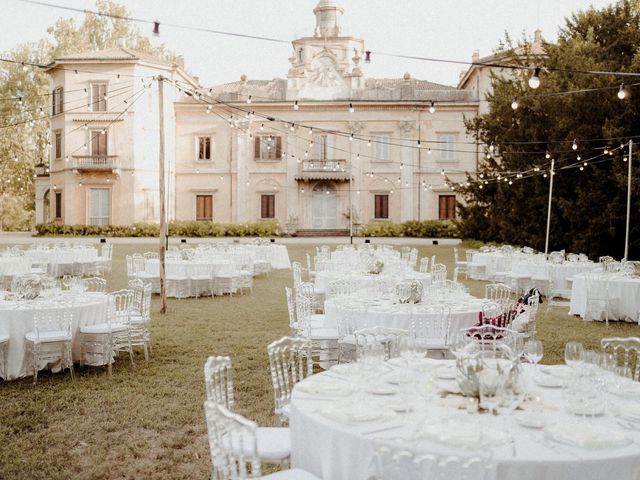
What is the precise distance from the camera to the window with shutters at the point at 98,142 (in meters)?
32.0

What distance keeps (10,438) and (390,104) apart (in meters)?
29.7

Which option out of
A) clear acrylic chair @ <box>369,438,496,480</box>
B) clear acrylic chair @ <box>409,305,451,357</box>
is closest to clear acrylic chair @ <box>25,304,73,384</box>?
clear acrylic chair @ <box>409,305,451,357</box>

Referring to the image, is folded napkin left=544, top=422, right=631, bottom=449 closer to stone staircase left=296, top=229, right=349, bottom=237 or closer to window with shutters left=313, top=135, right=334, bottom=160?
stone staircase left=296, top=229, right=349, bottom=237

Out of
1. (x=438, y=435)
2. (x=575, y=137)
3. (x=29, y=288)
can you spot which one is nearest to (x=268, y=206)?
(x=575, y=137)

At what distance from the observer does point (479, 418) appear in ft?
10.8

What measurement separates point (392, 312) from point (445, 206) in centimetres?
2723

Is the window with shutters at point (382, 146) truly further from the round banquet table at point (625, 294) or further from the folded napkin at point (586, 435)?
the folded napkin at point (586, 435)

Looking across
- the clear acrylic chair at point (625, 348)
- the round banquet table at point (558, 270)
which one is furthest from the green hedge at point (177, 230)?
the clear acrylic chair at point (625, 348)

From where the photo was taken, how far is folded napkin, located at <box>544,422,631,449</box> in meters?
2.96

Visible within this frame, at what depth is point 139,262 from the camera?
1440cm

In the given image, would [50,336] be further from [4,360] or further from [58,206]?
[58,206]

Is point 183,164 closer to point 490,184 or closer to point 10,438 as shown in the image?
point 490,184

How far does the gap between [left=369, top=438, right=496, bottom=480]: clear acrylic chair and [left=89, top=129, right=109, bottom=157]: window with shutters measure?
1233 inches

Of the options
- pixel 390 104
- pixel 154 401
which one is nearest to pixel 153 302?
pixel 154 401
